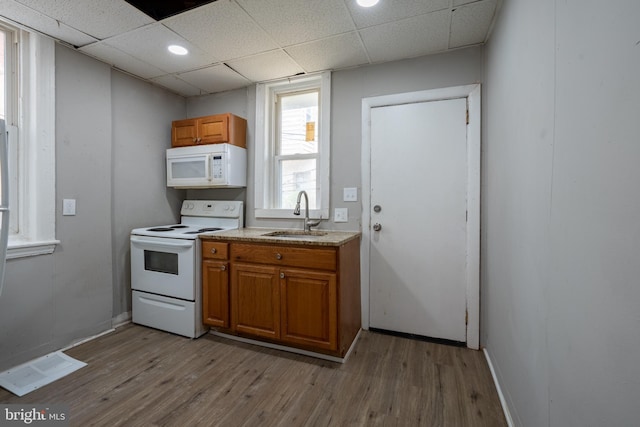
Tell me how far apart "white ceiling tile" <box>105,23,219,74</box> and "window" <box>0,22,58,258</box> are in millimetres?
523

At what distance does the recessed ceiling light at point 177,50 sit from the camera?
2.18m

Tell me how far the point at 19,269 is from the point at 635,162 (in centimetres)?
311

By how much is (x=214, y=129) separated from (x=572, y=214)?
275cm

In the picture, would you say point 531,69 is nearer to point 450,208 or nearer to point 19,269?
point 450,208

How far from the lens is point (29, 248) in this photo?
1.95 m

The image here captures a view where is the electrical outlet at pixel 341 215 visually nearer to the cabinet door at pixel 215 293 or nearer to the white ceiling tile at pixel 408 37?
the cabinet door at pixel 215 293

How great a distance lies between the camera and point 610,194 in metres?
0.67

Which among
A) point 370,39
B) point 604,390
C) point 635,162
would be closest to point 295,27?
point 370,39

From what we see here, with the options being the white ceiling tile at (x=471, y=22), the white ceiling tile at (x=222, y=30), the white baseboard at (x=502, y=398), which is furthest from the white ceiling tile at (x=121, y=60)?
the white baseboard at (x=502, y=398)

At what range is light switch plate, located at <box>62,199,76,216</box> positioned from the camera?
7.09ft

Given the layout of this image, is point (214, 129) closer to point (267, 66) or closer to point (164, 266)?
point (267, 66)

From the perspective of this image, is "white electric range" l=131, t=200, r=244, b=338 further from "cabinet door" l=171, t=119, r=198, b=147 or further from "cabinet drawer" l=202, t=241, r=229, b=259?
"cabinet door" l=171, t=119, r=198, b=147

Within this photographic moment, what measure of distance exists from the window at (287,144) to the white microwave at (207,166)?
20 cm

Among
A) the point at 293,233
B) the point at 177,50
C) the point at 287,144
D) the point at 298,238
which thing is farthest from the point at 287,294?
the point at 177,50
